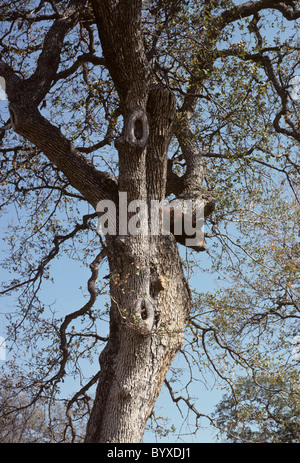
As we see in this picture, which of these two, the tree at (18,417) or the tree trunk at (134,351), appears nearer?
the tree trunk at (134,351)

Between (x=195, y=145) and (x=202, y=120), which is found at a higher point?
(x=202, y=120)

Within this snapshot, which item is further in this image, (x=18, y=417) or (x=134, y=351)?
(x=18, y=417)

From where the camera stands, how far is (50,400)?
845 cm

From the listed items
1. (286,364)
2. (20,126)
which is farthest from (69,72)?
(286,364)

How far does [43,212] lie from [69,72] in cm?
336

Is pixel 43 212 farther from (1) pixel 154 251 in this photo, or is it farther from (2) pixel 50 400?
(1) pixel 154 251

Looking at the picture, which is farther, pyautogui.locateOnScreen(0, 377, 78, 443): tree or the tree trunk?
pyautogui.locateOnScreen(0, 377, 78, 443): tree

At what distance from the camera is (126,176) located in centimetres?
661
